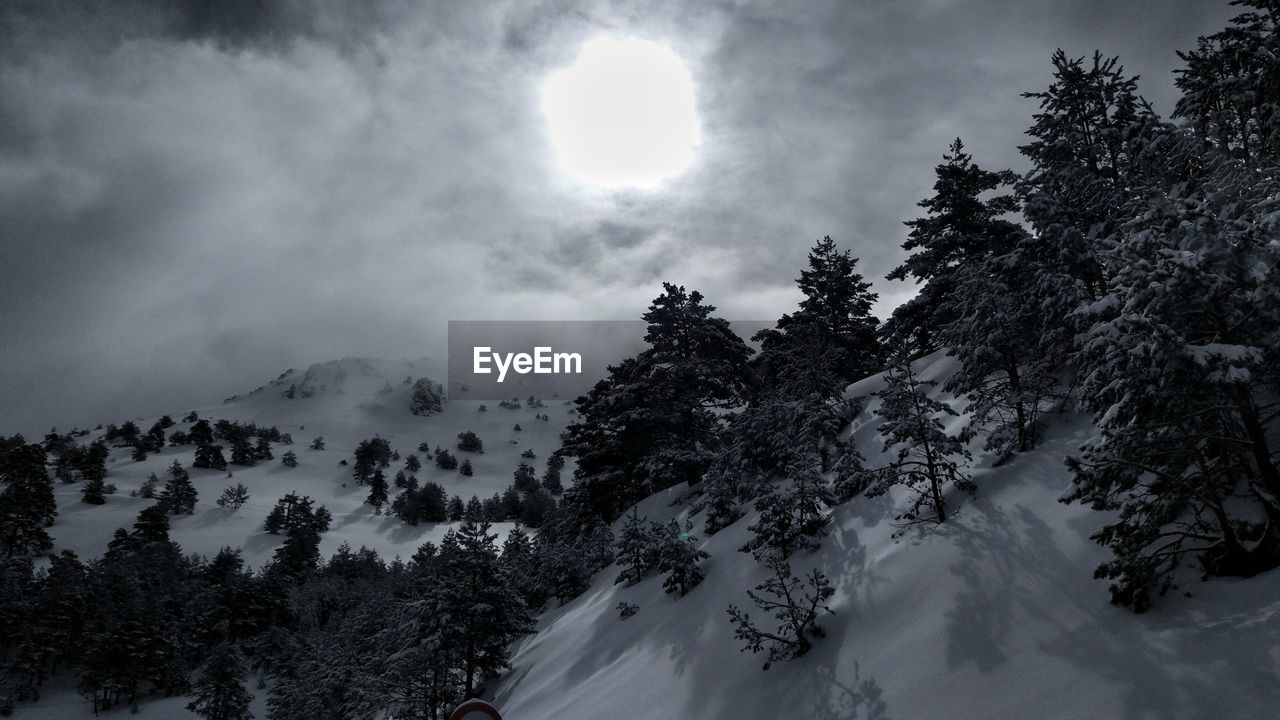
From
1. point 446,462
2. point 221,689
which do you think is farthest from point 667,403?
point 446,462

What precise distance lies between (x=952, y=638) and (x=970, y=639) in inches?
11.6

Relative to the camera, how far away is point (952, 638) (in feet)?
31.1

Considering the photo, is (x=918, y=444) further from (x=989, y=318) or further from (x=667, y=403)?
(x=667, y=403)

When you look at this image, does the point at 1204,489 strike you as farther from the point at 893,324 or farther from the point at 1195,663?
the point at 893,324

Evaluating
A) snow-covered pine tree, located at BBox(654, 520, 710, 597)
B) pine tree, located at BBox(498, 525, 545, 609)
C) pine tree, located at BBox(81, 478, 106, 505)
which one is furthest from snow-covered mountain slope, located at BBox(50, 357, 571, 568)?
snow-covered pine tree, located at BBox(654, 520, 710, 597)

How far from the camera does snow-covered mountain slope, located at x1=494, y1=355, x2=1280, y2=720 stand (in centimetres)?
706

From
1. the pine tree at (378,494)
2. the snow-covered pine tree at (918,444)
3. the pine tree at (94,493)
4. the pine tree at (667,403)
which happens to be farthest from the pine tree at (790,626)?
the pine tree at (94,493)

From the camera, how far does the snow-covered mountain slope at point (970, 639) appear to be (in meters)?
7.06

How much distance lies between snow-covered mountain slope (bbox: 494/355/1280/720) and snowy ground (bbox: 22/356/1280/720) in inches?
1.1

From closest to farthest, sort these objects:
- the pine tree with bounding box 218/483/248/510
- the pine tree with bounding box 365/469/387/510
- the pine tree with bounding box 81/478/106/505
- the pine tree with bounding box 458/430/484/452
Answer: the pine tree with bounding box 81/478/106/505, the pine tree with bounding box 218/483/248/510, the pine tree with bounding box 365/469/387/510, the pine tree with bounding box 458/430/484/452

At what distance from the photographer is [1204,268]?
26.1ft

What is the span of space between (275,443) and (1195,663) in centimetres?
18732

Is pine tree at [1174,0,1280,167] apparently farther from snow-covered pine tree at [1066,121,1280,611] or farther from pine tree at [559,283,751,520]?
pine tree at [559,283,751,520]

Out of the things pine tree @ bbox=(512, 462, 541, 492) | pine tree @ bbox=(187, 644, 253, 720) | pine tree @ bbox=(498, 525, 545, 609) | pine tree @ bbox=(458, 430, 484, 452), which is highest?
pine tree @ bbox=(458, 430, 484, 452)
